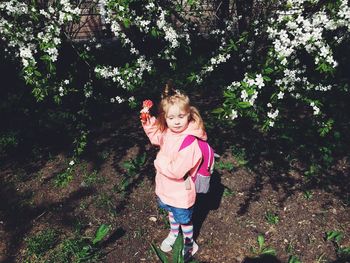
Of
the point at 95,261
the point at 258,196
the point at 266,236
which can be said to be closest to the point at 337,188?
the point at 258,196

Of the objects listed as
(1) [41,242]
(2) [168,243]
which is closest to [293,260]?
(2) [168,243]

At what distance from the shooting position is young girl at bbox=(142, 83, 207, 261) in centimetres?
320

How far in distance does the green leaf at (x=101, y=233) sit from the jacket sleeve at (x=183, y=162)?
1246 mm

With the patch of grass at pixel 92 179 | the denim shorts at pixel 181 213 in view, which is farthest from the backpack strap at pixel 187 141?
the patch of grass at pixel 92 179

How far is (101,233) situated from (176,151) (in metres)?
1.47

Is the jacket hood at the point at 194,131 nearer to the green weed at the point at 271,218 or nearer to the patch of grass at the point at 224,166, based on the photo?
the green weed at the point at 271,218

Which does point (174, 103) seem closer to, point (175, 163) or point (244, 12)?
point (175, 163)

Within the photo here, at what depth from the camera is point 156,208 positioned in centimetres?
460

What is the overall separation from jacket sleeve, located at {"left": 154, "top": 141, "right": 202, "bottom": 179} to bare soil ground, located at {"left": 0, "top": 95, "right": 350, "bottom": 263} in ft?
4.08

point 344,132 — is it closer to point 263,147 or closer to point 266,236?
point 263,147

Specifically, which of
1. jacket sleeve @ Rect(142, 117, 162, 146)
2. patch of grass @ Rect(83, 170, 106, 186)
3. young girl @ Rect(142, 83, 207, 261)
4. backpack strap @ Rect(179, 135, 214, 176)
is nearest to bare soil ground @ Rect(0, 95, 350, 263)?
patch of grass @ Rect(83, 170, 106, 186)

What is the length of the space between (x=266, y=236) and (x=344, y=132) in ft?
8.50

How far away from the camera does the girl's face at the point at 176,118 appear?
316cm

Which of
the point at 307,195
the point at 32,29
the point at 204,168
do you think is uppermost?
the point at 32,29
